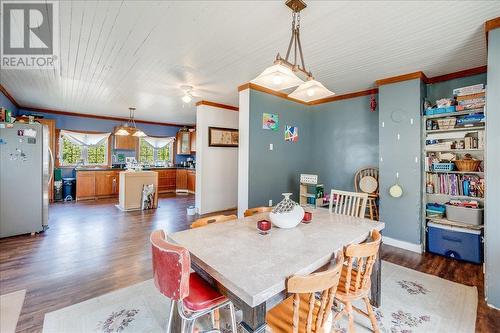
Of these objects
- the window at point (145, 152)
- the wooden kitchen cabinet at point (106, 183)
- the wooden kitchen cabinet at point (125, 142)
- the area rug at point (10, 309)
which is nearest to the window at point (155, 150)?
the window at point (145, 152)

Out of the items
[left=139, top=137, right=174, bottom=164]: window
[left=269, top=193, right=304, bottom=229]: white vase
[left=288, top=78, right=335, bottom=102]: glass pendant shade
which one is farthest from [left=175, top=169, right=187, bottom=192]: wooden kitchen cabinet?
[left=269, top=193, right=304, bottom=229]: white vase

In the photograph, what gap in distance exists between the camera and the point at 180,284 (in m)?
1.16

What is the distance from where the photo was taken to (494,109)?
2105mm

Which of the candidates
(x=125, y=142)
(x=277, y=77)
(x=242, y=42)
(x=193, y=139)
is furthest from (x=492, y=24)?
(x=125, y=142)

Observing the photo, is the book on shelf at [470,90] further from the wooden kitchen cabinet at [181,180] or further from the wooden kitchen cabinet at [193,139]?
the wooden kitchen cabinet at [181,180]

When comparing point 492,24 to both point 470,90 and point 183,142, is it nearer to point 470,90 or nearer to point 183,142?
point 470,90

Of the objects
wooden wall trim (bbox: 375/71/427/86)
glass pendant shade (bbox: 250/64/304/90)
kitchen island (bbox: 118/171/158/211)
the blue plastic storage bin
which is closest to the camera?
glass pendant shade (bbox: 250/64/304/90)

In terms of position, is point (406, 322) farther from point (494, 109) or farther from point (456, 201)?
point (456, 201)

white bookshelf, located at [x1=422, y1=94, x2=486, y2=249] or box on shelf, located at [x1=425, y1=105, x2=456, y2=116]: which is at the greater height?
box on shelf, located at [x1=425, y1=105, x2=456, y2=116]

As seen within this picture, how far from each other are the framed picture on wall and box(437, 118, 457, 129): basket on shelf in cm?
392

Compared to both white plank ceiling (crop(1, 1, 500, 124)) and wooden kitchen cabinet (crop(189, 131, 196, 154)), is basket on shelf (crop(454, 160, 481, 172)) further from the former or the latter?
wooden kitchen cabinet (crop(189, 131, 196, 154))

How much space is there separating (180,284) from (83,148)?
8040mm

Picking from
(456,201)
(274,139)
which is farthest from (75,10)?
(456,201)

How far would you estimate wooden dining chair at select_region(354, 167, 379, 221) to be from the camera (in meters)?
3.95
